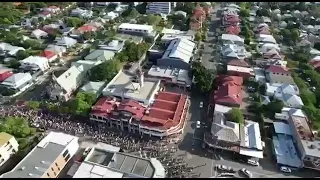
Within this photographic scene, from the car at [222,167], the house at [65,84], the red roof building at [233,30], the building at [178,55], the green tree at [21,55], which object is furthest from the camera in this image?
the red roof building at [233,30]

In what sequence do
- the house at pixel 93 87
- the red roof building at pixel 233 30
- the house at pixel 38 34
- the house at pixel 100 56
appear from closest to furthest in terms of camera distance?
Answer: the house at pixel 93 87 < the house at pixel 100 56 < the house at pixel 38 34 < the red roof building at pixel 233 30

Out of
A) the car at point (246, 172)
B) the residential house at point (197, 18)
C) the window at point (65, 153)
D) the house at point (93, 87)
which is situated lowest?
the car at point (246, 172)

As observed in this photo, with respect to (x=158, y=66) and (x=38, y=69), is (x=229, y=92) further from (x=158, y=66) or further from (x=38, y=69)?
(x=38, y=69)

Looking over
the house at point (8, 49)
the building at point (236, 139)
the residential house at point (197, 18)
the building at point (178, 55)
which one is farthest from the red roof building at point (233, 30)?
the house at point (8, 49)

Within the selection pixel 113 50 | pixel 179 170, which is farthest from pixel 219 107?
pixel 113 50

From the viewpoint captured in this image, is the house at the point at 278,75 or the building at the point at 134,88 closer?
the building at the point at 134,88

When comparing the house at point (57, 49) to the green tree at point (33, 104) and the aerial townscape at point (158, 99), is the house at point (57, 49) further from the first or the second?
the green tree at point (33, 104)
